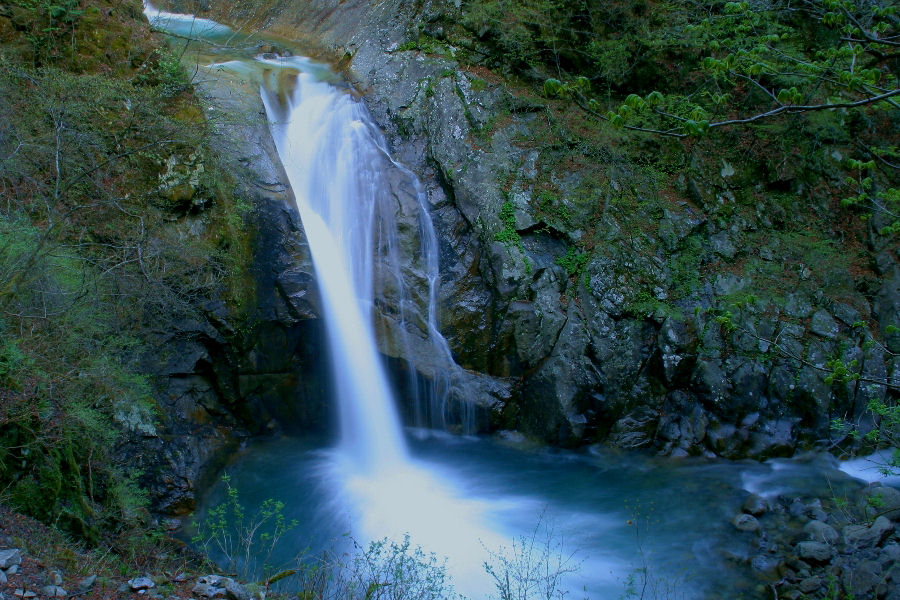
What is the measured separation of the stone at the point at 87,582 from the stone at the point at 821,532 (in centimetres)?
690

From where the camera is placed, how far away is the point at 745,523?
22.7ft

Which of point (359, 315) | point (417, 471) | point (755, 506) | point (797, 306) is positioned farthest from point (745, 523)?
point (359, 315)

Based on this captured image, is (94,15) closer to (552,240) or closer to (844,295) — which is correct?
(552,240)

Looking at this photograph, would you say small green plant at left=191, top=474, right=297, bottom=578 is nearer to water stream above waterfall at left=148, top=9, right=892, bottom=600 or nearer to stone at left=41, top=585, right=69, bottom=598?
water stream above waterfall at left=148, top=9, right=892, bottom=600

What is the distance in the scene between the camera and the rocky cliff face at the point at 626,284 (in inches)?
340

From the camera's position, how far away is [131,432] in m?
6.60

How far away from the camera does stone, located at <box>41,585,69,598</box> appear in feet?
11.7

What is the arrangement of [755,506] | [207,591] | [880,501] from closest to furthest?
[207,591] < [880,501] < [755,506]

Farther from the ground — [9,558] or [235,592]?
[9,558]

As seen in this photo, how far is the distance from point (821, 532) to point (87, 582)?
7046mm

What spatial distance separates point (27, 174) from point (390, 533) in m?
5.68

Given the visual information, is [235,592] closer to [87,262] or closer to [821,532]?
[87,262]

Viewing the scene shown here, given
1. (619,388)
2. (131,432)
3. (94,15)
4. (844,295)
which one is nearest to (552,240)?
(619,388)

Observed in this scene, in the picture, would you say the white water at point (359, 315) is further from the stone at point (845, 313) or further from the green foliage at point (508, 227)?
the stone at point (845, 313)
